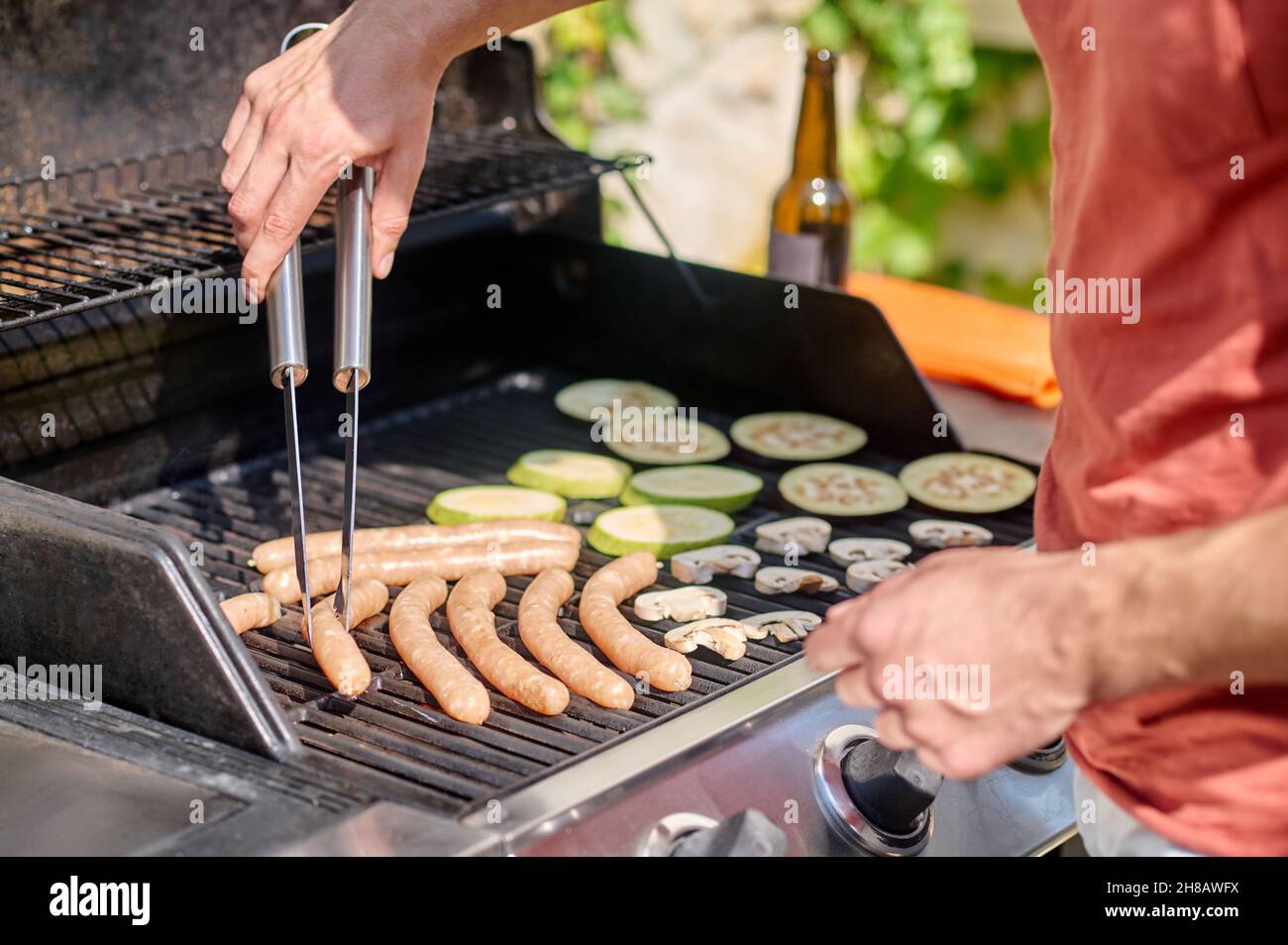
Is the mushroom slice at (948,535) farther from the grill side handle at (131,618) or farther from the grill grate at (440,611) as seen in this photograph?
the grill side handle at (131,618)

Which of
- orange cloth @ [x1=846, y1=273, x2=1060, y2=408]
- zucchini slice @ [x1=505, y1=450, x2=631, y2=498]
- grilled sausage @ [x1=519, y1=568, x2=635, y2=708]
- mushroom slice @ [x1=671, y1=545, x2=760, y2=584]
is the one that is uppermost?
orange cloth @ [x1=846, y1=273, x2=1060, y2=408]

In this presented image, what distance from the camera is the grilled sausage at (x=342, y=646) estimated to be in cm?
196

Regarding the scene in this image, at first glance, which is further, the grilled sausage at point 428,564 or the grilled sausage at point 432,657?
the grilled sausage at point 428,564

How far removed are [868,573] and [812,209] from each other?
46.5 inches

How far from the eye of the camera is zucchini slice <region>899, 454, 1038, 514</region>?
Result: 104 inches

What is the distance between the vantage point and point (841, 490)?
2689 mm

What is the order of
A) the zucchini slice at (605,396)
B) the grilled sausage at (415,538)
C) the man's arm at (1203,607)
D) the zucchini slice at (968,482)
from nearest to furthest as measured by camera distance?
the man's arm at (1203,607) < the grilled sausage at (415,538) < the zucchini slice at (968,482) < the zucchini slice at (605,396)

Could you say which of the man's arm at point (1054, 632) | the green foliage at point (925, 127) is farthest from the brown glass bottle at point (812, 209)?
the green foliage at point (925, 127)

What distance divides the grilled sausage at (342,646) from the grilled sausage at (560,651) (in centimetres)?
23

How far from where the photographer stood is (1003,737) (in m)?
1.21

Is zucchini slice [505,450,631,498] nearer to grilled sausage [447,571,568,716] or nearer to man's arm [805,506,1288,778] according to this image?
grilled sausage [447,571,568,716]

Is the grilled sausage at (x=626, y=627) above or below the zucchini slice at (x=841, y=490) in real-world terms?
below

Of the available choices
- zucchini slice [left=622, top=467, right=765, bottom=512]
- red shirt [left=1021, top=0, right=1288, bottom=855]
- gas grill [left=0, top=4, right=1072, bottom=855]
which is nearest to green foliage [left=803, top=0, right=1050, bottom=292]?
gas grill [left=0, top=4, right=1072, bottom=855]

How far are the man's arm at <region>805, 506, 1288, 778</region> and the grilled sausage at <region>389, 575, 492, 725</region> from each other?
748 mm
